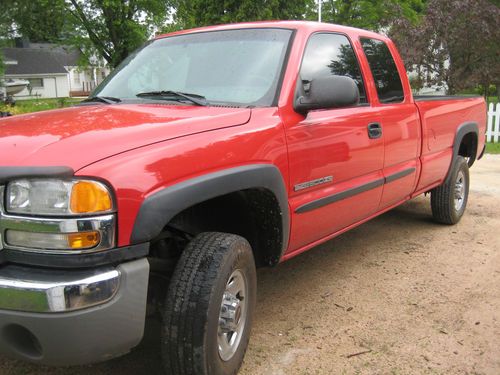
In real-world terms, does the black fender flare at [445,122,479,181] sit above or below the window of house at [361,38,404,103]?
below

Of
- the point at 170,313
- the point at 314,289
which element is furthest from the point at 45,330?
the point at 314,289

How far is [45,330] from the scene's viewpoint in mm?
1899

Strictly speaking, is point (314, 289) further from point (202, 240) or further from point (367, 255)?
point (202, 240)

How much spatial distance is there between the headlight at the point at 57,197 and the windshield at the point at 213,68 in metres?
1.16

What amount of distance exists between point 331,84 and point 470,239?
2916mm

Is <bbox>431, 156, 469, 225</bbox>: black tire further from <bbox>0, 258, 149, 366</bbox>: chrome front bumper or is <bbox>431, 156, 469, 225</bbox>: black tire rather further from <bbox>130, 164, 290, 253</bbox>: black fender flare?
<bbox>0, 258, 149, 366</bbox>: chrome front bumper

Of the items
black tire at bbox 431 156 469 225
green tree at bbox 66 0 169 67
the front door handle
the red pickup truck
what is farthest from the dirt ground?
green tree at bbox 66 0 169 67

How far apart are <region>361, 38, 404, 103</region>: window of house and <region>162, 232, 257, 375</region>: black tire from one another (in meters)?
2.23

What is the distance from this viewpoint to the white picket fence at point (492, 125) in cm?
1292

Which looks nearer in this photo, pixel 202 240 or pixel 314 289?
pixel 202 240

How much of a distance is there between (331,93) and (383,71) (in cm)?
158

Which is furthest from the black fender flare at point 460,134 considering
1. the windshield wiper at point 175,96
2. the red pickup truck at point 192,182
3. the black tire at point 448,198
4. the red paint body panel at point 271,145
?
the windshield wiper at point 175,96

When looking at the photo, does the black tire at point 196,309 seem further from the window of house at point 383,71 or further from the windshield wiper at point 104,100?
the window of house at point 383,71

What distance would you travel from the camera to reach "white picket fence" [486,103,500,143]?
12.9 metres
